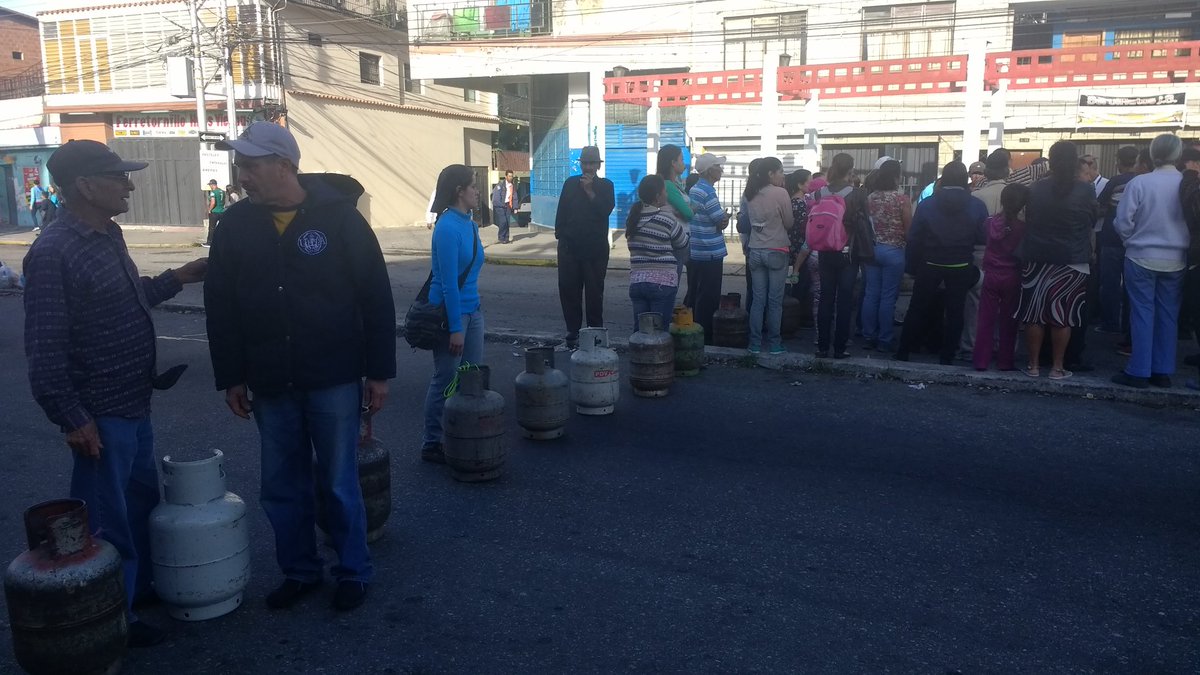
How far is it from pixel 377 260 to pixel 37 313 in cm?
129

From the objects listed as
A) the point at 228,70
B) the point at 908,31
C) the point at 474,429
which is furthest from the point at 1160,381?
the point at 228,70

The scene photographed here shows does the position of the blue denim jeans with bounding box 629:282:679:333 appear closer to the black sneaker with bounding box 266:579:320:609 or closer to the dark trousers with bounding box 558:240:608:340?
the dark trousers with bounding box 558:240:608:340

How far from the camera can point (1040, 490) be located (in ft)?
18.0

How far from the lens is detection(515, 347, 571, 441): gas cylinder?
6215 mm

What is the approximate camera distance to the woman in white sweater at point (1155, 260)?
280 inches

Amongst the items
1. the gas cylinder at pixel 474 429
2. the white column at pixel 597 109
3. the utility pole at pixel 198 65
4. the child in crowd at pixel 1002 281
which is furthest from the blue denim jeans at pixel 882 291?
the utility pole at pixel 198 65

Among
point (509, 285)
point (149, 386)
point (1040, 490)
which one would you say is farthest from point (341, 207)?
point (509, 285)

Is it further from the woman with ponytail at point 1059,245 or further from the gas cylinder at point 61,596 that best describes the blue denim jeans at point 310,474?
the woman with ponytail at point 1059,245

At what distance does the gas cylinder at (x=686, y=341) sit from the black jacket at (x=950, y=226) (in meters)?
2.19

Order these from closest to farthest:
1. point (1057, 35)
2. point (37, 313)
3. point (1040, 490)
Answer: point (37, 313), point (1040, 490), point (1057, 35)

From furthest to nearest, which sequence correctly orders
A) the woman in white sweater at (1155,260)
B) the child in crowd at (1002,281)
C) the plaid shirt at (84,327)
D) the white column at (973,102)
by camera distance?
the white column at (973,102), the child in crowd at (1002,281), the woman in white sweater at (1155,260), the plaid shirt at (84,327)

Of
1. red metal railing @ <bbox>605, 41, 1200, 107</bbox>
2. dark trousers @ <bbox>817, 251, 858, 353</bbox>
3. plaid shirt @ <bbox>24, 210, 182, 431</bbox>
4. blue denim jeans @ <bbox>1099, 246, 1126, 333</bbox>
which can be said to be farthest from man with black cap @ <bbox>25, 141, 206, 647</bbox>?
red metal railing @ <bbox>605, 41, 1200, 107</bbox>

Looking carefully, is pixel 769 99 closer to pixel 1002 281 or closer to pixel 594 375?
pixel 1002 281

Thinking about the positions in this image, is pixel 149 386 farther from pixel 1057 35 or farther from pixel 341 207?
pixel 1057 35
